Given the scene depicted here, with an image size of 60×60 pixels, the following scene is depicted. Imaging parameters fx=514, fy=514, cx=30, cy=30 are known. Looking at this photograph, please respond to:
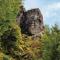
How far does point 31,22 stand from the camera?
53.9 meters

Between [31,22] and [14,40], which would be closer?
[14,40]

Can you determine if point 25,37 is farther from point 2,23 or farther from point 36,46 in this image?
point 2,23

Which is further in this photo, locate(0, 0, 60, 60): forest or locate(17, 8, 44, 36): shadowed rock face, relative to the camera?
locate(17, 8, 44, 36): shadowed rock face

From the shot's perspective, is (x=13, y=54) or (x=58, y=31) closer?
(x=58, y=31)

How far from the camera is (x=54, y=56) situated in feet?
107

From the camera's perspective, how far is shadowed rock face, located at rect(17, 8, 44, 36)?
53.4 meters

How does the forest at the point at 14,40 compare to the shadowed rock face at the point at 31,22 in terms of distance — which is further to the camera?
the shadowed rock face at the point at 31,22

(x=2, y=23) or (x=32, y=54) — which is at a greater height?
(x=2, y=23)

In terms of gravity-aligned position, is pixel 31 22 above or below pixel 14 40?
above

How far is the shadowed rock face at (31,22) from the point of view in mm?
53438

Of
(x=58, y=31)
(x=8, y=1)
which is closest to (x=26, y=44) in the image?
(x=8, y=1)

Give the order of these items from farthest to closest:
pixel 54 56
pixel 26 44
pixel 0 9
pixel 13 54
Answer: pixel 26 44, pixel 13 54, pixel 0 9, pixel 54 56

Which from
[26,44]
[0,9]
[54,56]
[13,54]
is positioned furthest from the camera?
[26,44]

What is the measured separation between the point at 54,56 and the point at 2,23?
7726 millimetres
